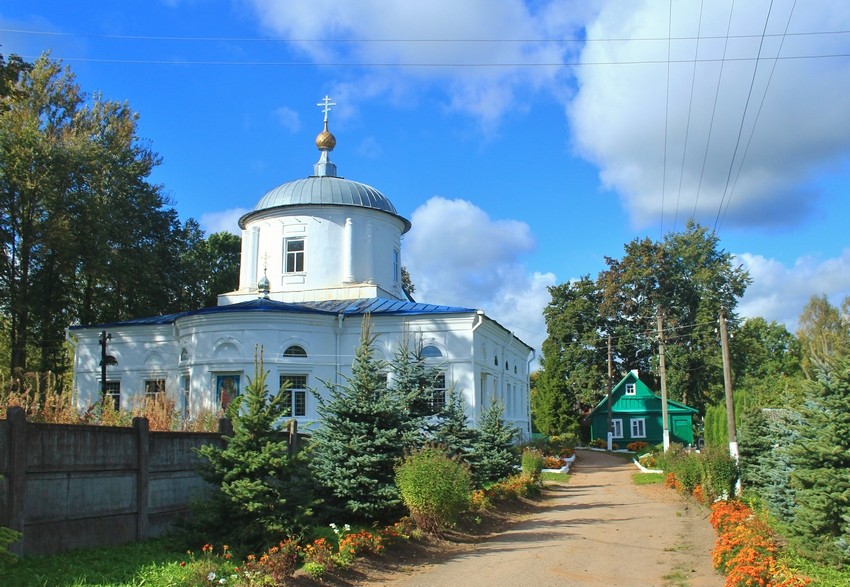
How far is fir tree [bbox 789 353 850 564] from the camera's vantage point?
31.4ft

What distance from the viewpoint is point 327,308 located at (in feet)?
98.8

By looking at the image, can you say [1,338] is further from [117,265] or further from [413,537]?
[413,537]

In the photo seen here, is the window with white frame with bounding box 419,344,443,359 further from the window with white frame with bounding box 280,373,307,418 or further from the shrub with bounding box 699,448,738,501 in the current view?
the shrub with bounding box 699,448,738,501

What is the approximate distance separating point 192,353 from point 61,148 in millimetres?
11776

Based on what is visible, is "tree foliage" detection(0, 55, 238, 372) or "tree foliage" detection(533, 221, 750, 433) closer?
"tree foliage" detection(0, 55, 238, 372)

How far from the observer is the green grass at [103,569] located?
795cm

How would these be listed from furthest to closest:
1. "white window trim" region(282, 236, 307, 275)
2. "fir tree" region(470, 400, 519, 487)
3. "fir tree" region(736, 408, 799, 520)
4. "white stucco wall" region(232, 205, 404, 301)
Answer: "white window trim" region(282, 236, 307, 275) < "white stucco wall" region(232, 205, 404, 301) < "fir tree" region(470, 400, 519, 487) < "fir tree" region(736, 408, 799, 520)

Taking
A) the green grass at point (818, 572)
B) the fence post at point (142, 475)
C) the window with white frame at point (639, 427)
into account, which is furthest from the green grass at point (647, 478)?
the window with white frame at point (639, 427)

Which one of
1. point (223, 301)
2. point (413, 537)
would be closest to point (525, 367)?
point (223, 301)

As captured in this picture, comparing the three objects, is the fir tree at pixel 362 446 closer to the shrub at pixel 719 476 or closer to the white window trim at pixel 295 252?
the shrub at pixel 719 476

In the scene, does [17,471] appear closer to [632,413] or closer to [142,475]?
[142,475]

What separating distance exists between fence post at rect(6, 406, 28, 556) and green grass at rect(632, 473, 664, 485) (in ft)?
74.8

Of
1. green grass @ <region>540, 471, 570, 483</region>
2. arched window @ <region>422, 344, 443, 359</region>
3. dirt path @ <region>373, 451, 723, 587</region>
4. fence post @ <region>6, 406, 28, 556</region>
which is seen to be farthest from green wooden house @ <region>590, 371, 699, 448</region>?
fence post @ <region>6, 406, 28, 556</region>

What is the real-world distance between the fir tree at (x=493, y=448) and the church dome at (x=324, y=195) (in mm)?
14275
